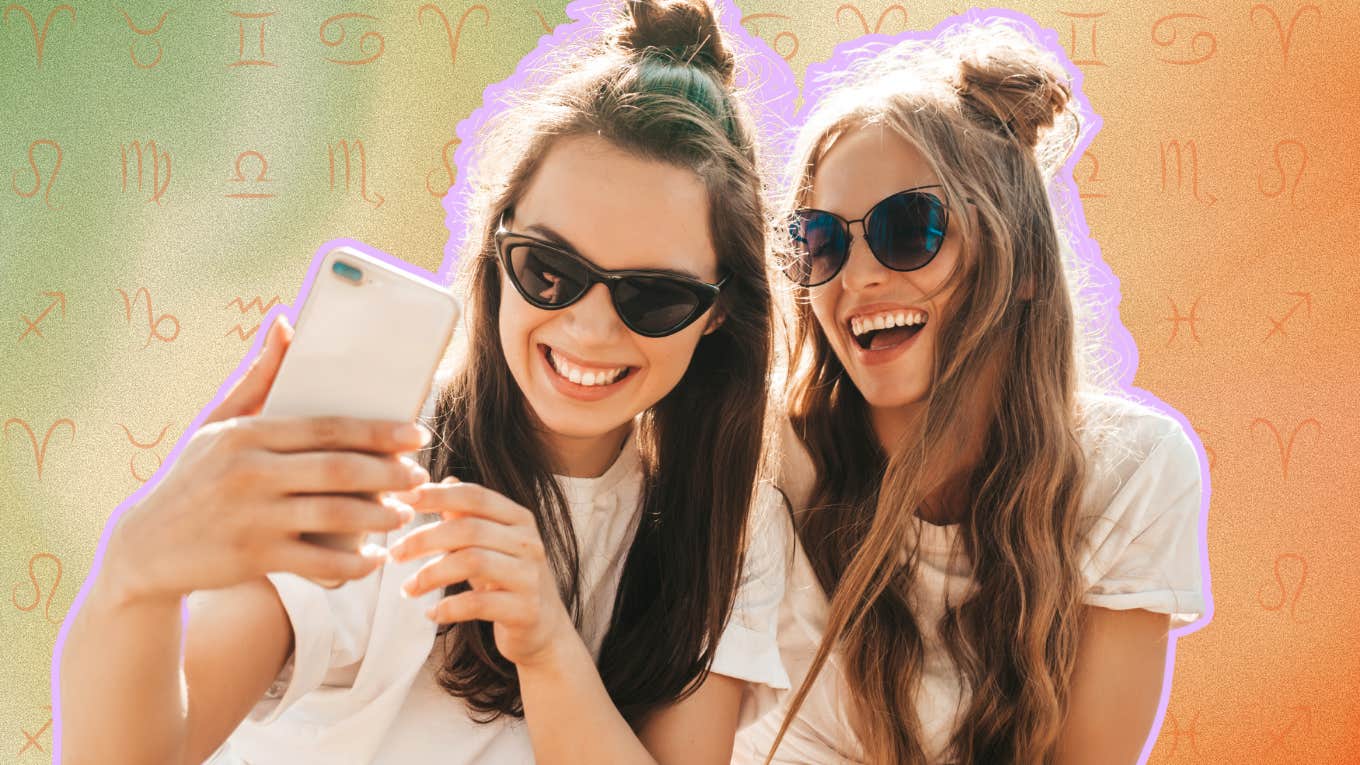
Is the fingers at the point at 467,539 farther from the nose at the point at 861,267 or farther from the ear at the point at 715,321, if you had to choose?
the nose at the point at 861,267

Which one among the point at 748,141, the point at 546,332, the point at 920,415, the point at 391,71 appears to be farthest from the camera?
the point at 391,71

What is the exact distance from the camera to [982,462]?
2062mm

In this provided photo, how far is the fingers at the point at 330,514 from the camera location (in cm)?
96

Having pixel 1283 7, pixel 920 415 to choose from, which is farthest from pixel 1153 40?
pixel 920 415

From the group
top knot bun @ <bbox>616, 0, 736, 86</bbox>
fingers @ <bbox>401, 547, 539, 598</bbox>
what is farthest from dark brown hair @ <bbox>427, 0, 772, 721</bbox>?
fingers @ <bbox>401, 547, 539, 598</bbox>

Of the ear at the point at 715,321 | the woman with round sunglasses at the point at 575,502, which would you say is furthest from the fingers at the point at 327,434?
the ear at the point at 715,321

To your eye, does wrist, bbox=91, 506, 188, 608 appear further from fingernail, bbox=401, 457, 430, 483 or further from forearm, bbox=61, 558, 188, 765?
fingernail, bbox=401, 457, 430, 483

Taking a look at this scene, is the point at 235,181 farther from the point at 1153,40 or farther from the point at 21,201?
the point at 1153,40

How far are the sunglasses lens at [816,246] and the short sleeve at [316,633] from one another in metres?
0.89

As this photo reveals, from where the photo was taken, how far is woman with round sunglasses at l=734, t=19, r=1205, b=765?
75.4 inches

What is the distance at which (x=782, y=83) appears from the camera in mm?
2191

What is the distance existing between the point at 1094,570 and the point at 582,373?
103 centimetres

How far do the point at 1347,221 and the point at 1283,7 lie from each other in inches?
24.3

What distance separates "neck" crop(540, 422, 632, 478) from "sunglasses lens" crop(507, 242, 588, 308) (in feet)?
0.97
